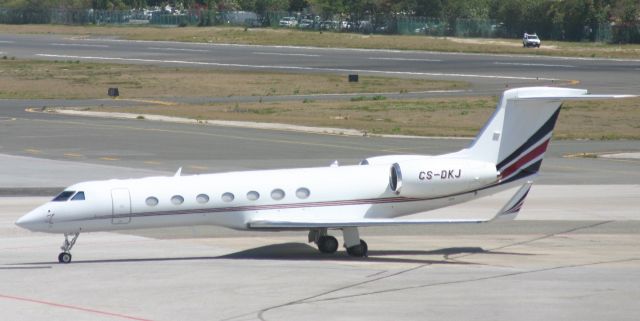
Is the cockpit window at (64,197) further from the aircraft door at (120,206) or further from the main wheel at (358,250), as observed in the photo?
the main wheel at (358,250)

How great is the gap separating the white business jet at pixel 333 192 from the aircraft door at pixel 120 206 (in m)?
0.02

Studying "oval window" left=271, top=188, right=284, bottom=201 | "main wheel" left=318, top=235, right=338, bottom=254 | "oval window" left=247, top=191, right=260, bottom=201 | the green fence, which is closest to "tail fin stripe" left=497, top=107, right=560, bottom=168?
"main wheel" left=318, top=235, right=338, bottom=254

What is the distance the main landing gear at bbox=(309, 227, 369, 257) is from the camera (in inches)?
1046

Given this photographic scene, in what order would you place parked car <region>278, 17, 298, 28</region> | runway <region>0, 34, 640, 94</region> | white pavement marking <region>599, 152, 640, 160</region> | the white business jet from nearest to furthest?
the white business jet
white pavement marking <region>599, 152, 640, 160</region>
runway <region>0, 34, 640, 94</region>
parked car <region>278, 17, 298, 28</region>

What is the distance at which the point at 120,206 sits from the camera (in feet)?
82.5

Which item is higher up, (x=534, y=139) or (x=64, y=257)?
(x=534, y=139)

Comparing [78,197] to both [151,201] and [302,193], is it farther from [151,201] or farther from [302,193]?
[302,193]

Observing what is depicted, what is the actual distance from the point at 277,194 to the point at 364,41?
4745 inches

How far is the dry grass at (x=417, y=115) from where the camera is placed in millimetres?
57500

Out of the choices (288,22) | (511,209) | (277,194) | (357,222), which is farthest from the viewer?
(288,22)

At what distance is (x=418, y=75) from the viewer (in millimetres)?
93688

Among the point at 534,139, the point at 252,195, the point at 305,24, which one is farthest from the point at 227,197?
the point at 305,24

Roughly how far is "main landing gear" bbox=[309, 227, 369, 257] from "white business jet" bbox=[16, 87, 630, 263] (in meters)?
0.02

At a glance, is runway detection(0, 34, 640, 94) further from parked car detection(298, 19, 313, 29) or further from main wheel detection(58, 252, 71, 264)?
main wheel detection(58, 252, 71, 264)
